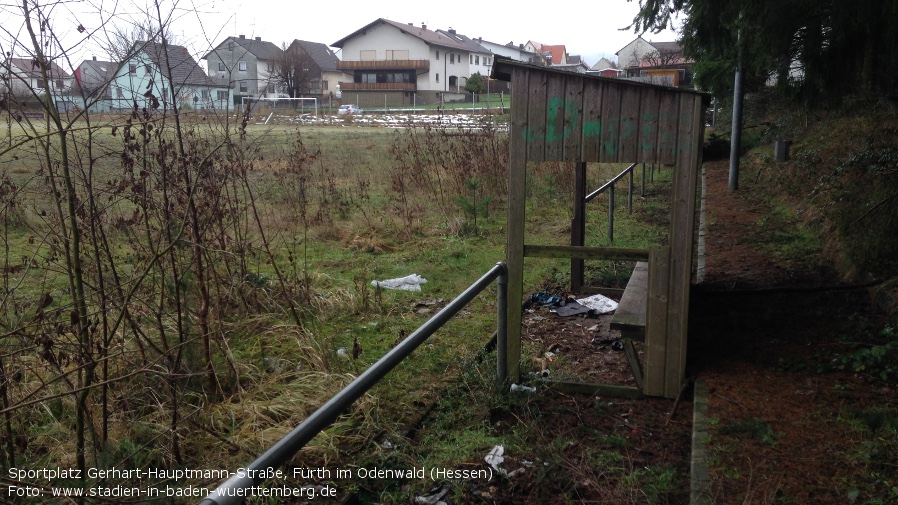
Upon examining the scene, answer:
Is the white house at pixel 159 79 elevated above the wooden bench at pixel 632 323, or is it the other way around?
the white house at pixel 159 79

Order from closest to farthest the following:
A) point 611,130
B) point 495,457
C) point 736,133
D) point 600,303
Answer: point 495,457 → point 611,130 → point 600,303 → point 736,133

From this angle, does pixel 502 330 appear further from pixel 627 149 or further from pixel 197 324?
pixel 197 324

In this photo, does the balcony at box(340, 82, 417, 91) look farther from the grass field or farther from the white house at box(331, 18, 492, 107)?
the grass field

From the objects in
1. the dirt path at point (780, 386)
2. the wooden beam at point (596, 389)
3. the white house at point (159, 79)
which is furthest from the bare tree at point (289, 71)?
the dirt path at point (780, 386)

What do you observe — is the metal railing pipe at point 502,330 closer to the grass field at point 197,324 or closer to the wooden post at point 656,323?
the grass field at point 197,324

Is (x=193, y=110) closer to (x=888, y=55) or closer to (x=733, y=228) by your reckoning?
(x=888, y=55)

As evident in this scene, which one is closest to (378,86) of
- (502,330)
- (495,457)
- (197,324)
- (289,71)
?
(289,71)

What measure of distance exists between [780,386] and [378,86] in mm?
69784

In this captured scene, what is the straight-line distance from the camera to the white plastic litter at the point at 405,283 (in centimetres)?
823

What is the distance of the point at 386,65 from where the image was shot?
7281cm

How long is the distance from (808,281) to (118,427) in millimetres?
6537

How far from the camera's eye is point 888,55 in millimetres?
7484

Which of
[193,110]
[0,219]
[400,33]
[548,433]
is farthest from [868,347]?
[400,33]

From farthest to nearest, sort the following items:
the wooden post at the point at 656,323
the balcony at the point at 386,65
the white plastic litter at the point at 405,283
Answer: the balcony at the point at 386,65 → the white plastic litter at the point at 405,283 → the wooden post at the point at 656,323
